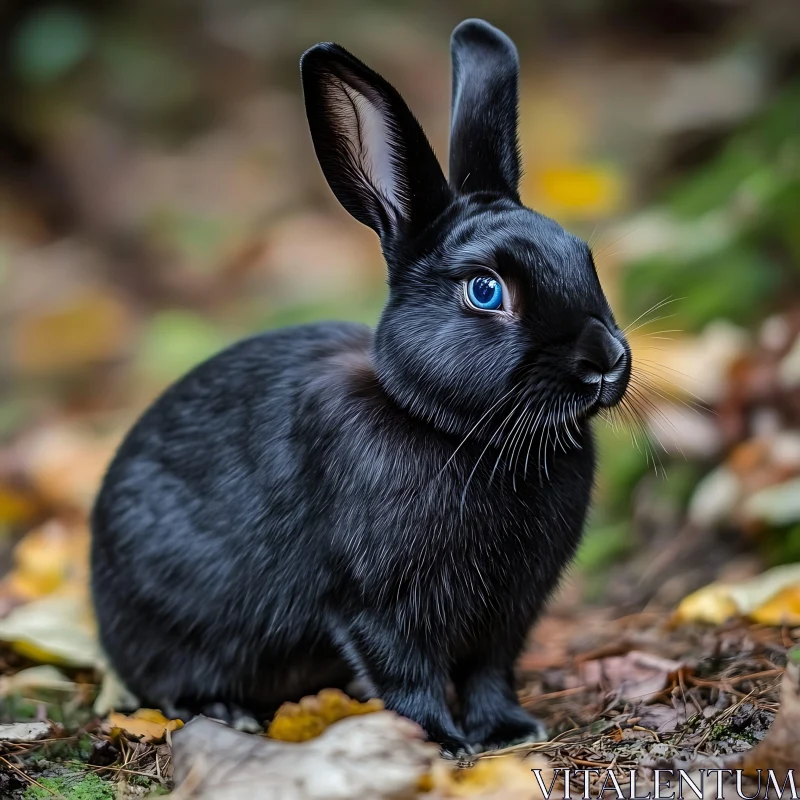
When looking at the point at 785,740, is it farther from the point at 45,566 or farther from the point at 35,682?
the point at 45,566

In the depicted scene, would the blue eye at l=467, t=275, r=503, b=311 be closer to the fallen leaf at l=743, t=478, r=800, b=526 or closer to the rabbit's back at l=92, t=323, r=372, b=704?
the rabbit's back at l=92, t=323, r=372, b=704

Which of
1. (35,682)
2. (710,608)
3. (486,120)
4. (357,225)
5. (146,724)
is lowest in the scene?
(146,724)

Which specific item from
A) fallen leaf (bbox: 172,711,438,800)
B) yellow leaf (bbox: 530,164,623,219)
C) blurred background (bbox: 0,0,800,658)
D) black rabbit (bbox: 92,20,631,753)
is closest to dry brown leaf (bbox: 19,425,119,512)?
blurred background (bbox: 0,0,800,658)

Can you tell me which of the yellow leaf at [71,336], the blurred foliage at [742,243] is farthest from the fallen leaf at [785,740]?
the yellow leaf at [71,336]

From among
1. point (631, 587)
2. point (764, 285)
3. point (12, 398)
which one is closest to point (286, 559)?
point (631, 587)

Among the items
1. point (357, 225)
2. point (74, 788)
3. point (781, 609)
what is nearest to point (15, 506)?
point (74, 788)

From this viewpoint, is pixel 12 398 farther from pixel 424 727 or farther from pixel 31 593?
pixel 424 727
